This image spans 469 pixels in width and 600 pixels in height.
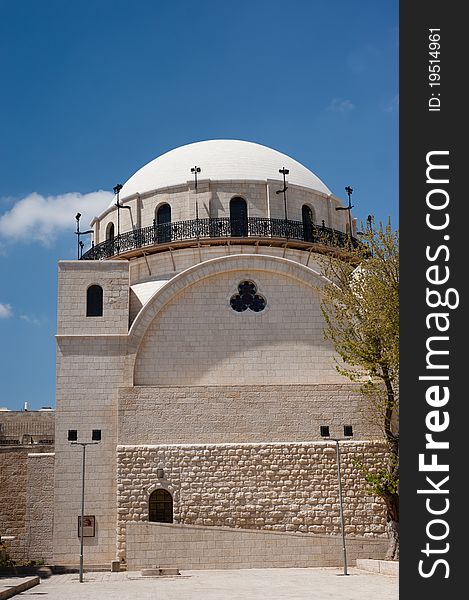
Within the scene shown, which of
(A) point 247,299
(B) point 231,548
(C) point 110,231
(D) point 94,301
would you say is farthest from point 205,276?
(B) point 231,548

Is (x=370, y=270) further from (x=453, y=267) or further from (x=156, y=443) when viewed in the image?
(x=453, y=267)

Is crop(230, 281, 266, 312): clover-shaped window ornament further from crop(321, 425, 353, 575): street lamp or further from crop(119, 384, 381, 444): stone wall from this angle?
crop(321, 425, 353, 575): street lamp

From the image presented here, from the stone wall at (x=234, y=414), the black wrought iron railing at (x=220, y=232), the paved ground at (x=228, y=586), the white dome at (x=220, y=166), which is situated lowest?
the paved ground at (x=228, y=586)

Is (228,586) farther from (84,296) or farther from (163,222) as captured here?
(163,222)

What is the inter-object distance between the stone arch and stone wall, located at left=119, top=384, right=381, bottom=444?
3.77 ft

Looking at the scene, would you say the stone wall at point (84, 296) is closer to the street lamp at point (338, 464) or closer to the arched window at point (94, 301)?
the arched window at point (94, 301)

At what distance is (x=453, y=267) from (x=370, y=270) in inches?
493

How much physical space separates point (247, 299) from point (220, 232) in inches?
110

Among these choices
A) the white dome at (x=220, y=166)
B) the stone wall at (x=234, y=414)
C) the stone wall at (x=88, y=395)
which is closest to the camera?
the stone wall at (x=88, y=395)

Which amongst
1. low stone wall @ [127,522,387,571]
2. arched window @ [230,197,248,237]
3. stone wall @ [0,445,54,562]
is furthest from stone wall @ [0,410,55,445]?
arched window @ [230,197,248,237]

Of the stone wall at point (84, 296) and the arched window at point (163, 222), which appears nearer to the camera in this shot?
the stone wall at point (84, 296)

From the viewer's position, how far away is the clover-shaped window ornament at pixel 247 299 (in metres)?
22.5

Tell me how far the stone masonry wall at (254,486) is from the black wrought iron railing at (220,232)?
647 centimetres

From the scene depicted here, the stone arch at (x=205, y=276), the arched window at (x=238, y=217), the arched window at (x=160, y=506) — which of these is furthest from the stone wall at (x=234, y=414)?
the arched window at (x=238, y=217)
